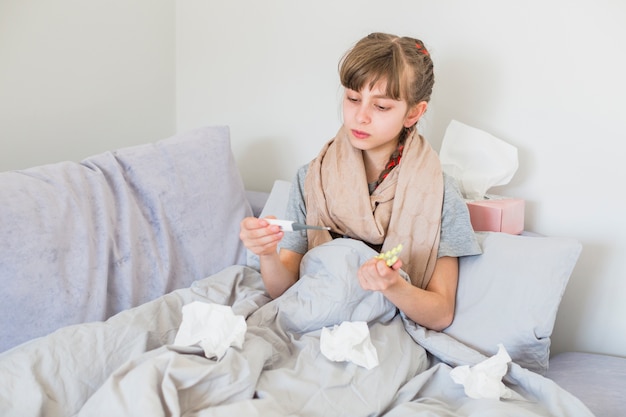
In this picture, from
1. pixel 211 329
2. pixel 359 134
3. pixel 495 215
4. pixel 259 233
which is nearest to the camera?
pixel 211 329

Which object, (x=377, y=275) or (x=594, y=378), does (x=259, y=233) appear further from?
(x=594, y=378)

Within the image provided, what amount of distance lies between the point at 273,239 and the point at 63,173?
1.47 feet

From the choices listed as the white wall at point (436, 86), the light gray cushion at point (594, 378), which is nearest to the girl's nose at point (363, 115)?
the white wall at point (436, 86)

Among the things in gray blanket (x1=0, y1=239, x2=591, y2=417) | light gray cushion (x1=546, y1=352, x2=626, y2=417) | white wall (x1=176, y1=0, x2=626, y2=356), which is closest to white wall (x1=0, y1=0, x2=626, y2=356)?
white wall (x1=176, y1=0, x2=626, y2=356)

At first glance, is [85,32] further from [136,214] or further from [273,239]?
[273,239]

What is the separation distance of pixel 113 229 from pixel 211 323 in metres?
0.39

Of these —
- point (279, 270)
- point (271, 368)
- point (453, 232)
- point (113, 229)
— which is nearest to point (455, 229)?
point (453, 232)

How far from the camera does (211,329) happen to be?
103cm

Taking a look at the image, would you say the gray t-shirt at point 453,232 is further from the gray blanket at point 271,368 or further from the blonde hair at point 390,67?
the blonde hair at point 390,67

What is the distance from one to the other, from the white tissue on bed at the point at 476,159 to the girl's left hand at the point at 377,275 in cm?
49

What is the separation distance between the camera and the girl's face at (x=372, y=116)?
1242mm

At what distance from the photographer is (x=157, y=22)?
1.89 metres

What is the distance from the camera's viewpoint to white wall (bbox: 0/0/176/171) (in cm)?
147

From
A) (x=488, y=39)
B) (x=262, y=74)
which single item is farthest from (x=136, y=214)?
(x=488, y=39)
